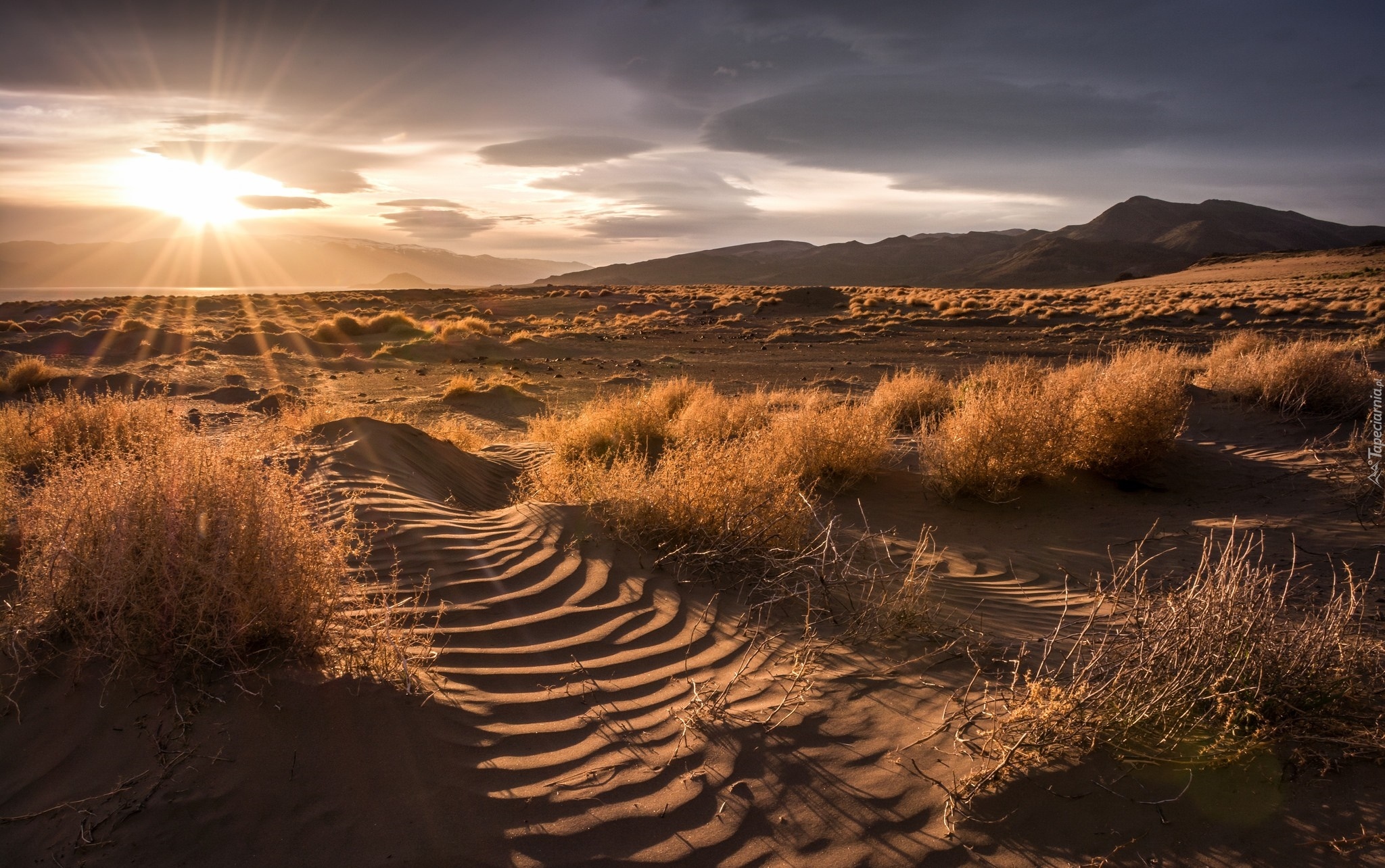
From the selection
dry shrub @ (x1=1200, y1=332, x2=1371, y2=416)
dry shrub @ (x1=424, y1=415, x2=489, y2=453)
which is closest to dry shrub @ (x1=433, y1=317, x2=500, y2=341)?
dry shrub @ (x1=424, y1=415, x2=489, y2=453)

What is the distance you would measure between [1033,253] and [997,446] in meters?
114

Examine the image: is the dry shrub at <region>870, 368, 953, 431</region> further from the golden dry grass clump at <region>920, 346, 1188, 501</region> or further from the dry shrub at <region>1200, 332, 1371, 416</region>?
the dry shrub at <region>1200, 332, 1371, 416</region>

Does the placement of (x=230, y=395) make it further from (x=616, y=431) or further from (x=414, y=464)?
(x=616, y=431)

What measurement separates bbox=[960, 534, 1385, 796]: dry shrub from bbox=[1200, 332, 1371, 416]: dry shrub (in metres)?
7.72

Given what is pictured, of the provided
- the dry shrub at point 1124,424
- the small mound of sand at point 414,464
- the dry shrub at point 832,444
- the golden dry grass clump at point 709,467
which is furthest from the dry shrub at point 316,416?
the dry shrub at point 1124,424

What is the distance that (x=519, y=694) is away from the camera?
3.28 meters

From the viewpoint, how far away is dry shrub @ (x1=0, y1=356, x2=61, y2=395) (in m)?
12.4

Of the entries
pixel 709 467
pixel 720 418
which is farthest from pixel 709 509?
pixel 720 418

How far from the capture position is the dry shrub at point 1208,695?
259 cm

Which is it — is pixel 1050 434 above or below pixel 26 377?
below

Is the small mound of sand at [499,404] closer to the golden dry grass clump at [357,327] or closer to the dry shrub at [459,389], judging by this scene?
the dry shrub at [459,389]

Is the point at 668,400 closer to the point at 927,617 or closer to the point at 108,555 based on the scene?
the point at 927,617

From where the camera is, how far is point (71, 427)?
7320mm

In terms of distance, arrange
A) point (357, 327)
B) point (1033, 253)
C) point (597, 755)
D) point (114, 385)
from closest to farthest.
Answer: point (597, 755)
point (114, 385)
point (357, 327)
point (1033, 253)
